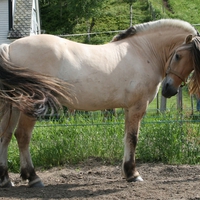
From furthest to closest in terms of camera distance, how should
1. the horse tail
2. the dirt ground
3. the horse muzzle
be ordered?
1. the horse muzzle
2. the dirt ground
3. the horse tail

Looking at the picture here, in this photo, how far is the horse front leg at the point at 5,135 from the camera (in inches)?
202

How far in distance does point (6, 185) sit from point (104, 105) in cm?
160

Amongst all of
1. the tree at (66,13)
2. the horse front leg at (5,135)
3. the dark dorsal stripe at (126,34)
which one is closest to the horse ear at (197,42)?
the dark dorsal stripe at (126,34)

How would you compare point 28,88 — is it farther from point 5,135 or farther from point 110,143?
point 110,143

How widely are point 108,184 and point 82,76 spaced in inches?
57.8

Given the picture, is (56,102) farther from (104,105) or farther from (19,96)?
(104,105)

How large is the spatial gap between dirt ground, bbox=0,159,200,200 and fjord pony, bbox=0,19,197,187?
0.30 metres

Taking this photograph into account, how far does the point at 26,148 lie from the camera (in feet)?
17.9

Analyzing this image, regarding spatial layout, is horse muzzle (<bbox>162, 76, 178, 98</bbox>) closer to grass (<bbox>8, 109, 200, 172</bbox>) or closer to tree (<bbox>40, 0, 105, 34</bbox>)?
grass (<bbox>8, 109, 200, 172</bbox>)

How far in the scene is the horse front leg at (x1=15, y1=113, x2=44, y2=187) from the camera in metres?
5.35

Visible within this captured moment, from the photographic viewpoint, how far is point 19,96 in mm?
4773

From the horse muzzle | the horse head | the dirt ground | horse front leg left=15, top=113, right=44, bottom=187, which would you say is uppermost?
the horse head

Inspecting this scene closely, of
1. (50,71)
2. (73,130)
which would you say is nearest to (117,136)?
(73,130)

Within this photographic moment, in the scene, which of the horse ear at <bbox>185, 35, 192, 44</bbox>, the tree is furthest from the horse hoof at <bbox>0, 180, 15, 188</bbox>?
the tree
